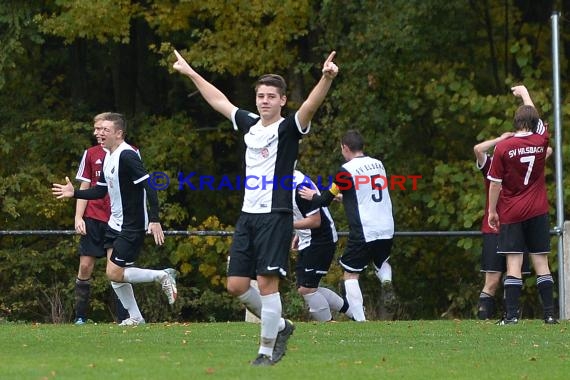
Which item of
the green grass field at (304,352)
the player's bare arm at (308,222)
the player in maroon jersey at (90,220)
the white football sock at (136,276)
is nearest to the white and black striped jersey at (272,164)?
the green grass field at (304,352)

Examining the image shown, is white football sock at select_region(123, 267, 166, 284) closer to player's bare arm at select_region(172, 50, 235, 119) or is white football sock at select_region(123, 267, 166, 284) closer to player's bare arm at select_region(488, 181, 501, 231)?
player's bare arm at select_region(488, 181, 501, 231)

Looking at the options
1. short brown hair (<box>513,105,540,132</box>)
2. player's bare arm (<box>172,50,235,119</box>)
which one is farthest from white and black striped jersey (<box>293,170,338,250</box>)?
player's bare arm (<box>172,50,235,119</box>)

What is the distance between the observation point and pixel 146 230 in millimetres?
14430

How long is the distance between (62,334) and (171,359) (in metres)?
2.92

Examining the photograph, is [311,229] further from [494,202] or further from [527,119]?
[527,119]

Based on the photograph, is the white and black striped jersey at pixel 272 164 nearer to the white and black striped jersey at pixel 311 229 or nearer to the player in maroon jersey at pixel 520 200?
the player in maroon jersey at pixel 520 200

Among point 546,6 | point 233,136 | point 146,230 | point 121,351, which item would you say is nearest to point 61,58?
point 233,136

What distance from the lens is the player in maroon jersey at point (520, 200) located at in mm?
12727

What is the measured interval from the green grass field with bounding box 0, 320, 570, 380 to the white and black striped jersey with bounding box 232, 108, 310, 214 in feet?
3.64

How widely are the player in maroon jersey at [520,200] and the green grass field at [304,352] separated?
48 cm

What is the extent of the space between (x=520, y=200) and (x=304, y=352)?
142 inches

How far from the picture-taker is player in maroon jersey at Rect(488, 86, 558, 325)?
41.8ft

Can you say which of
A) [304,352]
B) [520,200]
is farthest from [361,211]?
[304,352]

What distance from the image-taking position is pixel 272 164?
30.9 feet
